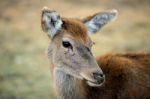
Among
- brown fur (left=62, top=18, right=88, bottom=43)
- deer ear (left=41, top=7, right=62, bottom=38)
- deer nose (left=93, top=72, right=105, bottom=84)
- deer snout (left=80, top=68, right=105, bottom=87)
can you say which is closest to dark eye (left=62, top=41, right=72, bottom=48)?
brown fur (left=62, top=18, right=88, bottom=43)

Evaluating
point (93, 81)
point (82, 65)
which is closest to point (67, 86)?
point (82, 65)

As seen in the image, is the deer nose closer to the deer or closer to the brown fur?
the deer

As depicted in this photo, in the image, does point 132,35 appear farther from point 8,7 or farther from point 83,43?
point 83,43

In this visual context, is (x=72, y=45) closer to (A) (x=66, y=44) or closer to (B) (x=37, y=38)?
(A) (x=66, y=44)

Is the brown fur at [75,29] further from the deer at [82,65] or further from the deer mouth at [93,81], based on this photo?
the deer mouth at [93,81]

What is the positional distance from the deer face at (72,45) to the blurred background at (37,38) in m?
2.76

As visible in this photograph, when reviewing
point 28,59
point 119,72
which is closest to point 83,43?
point 119,72

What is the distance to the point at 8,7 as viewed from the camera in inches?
974

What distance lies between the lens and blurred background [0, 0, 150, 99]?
16.6 m

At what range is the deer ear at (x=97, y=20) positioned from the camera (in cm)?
1100

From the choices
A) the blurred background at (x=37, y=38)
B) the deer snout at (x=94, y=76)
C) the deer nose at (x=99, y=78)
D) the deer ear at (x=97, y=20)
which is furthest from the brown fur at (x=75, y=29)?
the blurred background at (x=37, y=38)

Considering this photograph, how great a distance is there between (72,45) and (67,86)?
0.72 meters

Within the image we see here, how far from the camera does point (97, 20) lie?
11078 millimetres

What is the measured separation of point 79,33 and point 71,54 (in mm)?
386
